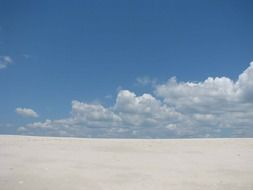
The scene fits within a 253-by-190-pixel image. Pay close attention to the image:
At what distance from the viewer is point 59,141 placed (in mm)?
24062

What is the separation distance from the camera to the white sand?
37.7ft

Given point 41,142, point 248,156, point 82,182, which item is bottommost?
point 82,182

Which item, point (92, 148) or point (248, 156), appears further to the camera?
point (92, 148)

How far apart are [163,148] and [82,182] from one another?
1070cm

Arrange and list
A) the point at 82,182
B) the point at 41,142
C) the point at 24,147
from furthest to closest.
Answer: the point at 41,142
the point at 24,147
the point at 82,182

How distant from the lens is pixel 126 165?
50.0 feet

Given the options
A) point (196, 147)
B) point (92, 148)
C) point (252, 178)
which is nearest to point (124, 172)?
point (252, 178)

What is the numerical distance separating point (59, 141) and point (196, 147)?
10324 mm

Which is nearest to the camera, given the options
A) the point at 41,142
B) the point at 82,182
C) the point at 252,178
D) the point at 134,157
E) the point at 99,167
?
the point at 82,182

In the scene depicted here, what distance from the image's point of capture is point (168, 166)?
1528cm

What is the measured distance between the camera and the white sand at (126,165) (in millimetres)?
11492

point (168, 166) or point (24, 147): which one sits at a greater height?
point (24, 147)

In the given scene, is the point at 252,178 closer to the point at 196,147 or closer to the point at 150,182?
the point at 150,182

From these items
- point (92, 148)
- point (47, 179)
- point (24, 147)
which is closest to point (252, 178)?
point (47, 179)
